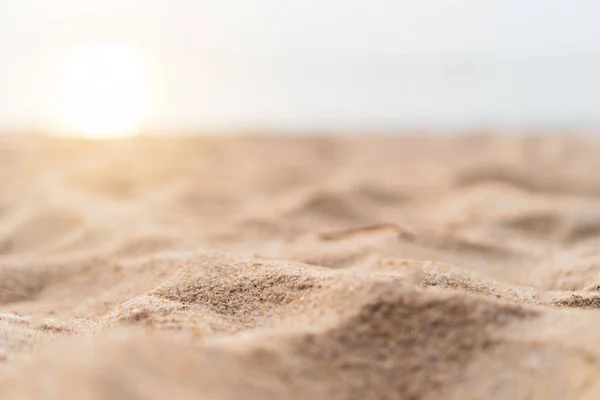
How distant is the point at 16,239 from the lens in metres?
1.99

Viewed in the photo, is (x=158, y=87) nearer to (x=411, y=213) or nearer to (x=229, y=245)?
(x=411, y=213)

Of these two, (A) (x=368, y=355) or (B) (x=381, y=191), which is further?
(B) (x=381, y=191)

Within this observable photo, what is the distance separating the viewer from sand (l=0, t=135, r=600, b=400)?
2.55ft

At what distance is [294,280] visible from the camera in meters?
1.12

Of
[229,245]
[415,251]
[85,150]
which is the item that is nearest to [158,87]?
[85,150]

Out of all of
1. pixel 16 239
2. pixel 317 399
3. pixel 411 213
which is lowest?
pixel 411 213

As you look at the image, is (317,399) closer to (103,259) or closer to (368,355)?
(368,355)

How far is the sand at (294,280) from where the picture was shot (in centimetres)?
78

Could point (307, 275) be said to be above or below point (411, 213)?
above

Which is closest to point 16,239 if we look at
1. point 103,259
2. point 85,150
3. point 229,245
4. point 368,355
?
point 103,259

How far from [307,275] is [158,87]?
4.23m

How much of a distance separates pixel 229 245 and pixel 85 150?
2.23 m

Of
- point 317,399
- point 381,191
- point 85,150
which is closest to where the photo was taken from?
point 317,399

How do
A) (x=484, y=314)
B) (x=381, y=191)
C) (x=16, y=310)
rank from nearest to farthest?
(x=484, y=314)
(x=16, y=310)
(x=381, y=191)
